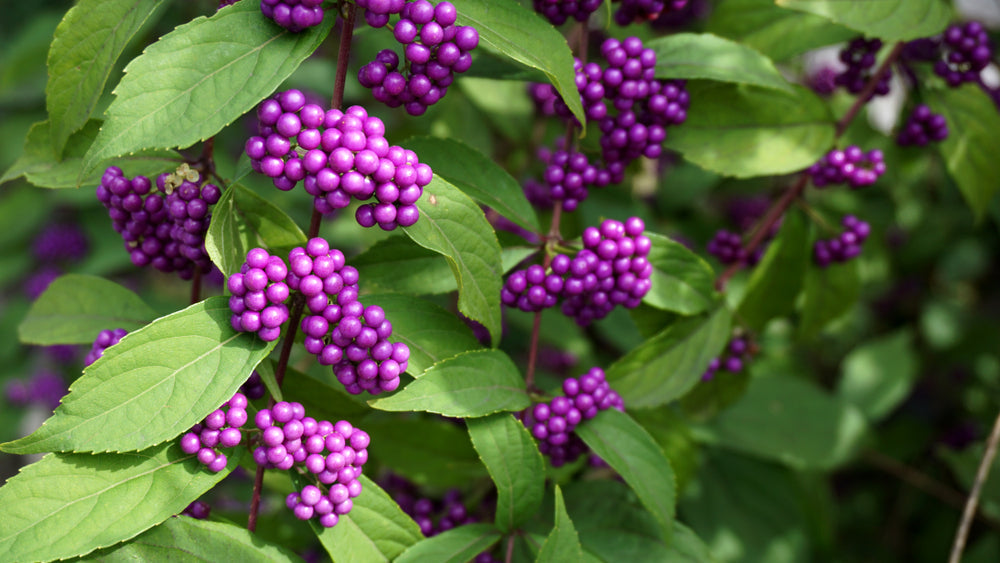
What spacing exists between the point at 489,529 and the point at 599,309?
0.65m

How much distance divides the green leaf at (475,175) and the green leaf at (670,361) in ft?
1.61

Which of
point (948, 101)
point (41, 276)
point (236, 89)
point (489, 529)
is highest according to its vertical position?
point (236, 89)

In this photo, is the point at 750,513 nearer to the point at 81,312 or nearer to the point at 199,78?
the point at 81,312

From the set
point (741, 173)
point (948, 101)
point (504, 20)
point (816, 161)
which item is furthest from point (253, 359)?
point (948, 101)

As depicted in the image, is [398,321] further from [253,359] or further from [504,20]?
[504,20]

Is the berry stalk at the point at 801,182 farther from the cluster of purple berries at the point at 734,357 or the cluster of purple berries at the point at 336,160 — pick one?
the cluster of purple berries at the point at 336,160

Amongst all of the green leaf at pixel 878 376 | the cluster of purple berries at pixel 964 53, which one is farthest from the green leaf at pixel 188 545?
the green leaf at pixel 878 376

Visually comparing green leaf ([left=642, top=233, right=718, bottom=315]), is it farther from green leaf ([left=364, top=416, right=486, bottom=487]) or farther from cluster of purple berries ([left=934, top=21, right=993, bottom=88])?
cluster of purple berries ([left=934, top=21, right=993, bottom=88])

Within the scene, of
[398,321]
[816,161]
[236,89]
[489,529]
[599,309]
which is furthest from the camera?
[816,161]

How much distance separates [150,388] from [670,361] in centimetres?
142

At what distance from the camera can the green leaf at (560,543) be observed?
1572 millimetres

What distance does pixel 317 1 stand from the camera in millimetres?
1400

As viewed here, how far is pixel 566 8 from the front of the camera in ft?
6.14

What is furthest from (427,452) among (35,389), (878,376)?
(35,389)
